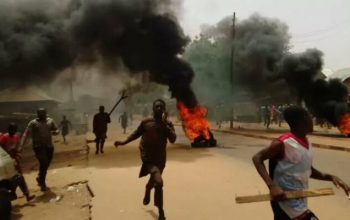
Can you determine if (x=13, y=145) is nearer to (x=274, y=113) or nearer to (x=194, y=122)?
(x=194, y=122)

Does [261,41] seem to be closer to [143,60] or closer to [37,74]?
[143,60]

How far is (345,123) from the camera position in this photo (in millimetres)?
19828

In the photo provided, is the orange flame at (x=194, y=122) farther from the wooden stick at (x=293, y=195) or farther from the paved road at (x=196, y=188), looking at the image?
the wooden stick at (x=293, y=195)

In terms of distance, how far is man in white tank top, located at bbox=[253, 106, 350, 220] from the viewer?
9.98 feet

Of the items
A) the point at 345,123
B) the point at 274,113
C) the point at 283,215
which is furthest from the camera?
the point at 274,113

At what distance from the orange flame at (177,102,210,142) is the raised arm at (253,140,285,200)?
12562 millimetres

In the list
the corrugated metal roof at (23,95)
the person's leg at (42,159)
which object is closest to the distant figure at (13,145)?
the person's leg at (42,159)

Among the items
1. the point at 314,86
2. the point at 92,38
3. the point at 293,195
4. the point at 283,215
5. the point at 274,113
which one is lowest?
the point at 283,215

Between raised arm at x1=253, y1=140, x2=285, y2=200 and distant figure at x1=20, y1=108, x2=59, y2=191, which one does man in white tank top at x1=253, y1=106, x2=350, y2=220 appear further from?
distant figure at x1=20, y1=108, x2=59, y2=191

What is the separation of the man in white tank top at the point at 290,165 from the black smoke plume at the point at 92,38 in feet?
46.0

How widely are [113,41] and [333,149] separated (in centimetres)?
940

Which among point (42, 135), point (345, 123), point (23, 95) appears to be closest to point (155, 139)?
point (42, 135)

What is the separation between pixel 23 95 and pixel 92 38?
34.7 feet

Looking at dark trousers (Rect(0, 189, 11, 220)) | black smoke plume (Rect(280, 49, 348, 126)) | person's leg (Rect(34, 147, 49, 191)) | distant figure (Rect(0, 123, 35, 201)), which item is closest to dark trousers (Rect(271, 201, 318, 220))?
dark trousers (Rect(0, 189, 11, 220))
